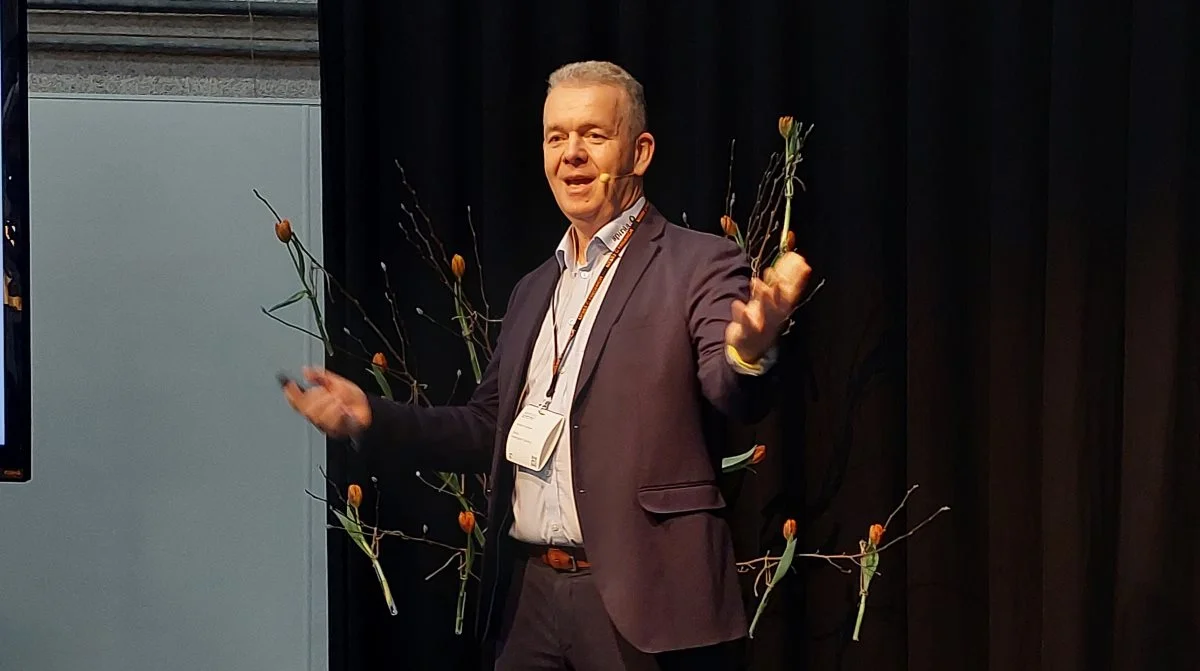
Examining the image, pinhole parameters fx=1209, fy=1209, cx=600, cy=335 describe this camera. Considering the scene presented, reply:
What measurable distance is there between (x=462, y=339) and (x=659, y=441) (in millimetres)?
996

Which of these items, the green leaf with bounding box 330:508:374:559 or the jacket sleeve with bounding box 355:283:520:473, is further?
the green leaf with bounding box 330:508:374:559

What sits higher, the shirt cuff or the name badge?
the shirt cuff

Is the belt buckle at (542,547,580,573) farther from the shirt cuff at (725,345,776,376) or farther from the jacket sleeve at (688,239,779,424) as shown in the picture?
the shirt cuff at (725,345,776,376)

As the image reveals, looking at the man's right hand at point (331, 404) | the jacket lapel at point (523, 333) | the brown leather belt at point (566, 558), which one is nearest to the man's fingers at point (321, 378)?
the man's right hand at point (331, 404)

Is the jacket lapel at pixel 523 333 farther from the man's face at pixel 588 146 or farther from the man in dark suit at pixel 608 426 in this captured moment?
the man's face at pixel 588 146

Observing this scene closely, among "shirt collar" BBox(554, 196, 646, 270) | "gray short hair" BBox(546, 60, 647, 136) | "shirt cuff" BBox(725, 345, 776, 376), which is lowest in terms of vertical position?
"shirt cuff" BBox(725, 345, 776, 376)

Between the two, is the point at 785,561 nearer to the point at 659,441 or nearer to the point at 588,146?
the point at 659,441

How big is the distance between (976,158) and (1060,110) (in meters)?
0.19

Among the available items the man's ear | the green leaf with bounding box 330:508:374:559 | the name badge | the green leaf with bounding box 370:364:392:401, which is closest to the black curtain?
the green leaf with bounding box 370:364:392:401

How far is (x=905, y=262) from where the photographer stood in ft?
8.41

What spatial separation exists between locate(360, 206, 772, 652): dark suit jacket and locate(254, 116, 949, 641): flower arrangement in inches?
24.8

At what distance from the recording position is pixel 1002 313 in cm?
246

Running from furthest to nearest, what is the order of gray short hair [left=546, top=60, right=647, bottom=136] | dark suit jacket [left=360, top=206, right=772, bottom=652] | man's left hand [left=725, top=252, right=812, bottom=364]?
gray short hair [left=546, top=60, right=647, bottom=136]
dark suit jacket [left=360, top=206, right=772, bottom=652]
man's left hand [left=725, top=252, right=812, bottom=364]

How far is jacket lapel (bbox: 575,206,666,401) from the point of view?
1710mm
